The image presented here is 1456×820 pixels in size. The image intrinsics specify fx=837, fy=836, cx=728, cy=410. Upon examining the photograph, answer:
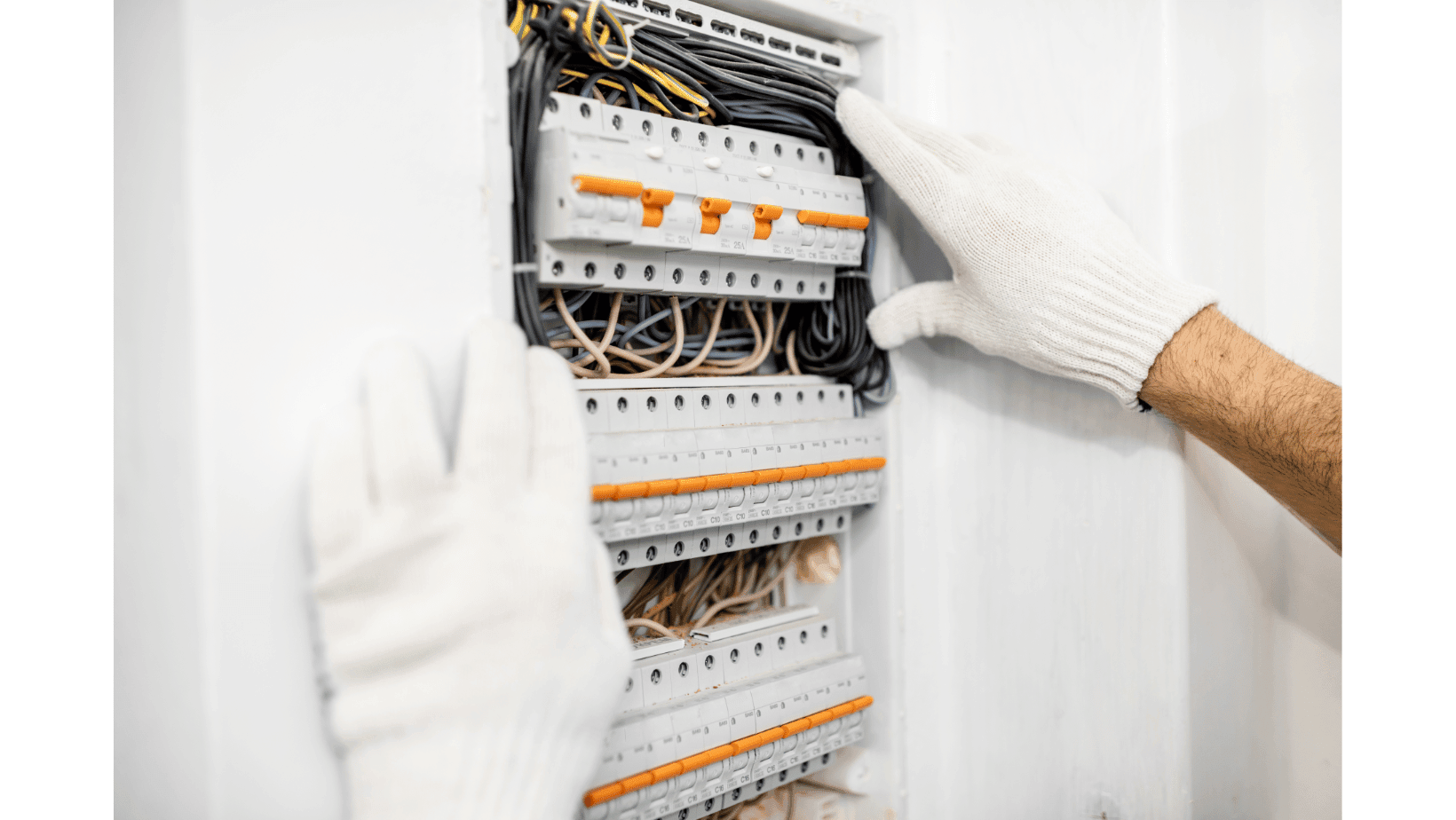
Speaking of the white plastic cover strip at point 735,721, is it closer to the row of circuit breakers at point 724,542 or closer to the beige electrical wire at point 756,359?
the row of circuit breakers at point 724,542

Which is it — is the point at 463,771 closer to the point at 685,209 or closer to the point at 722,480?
the point at 722,480

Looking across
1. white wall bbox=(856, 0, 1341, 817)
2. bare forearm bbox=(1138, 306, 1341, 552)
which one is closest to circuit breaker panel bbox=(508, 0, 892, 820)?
white wall bbox=(856, 0, 1341, 817)

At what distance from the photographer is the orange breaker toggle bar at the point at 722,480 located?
2.96ft

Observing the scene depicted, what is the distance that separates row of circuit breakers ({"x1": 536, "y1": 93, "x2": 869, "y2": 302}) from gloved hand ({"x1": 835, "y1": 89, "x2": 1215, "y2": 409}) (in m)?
0.09

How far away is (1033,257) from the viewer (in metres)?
1.07

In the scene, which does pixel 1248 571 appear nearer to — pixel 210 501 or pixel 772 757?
pixel 772 757

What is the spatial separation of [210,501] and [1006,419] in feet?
3.41

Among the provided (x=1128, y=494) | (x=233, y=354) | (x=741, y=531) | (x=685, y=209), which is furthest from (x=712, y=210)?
(x=1128, y=494)

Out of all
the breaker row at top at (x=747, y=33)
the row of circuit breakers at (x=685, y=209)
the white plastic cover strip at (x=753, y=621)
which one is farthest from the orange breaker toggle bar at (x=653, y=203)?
the white plastic cover strip at (x=753, y=621)

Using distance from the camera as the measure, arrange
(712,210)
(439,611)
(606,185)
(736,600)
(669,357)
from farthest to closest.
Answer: (736,600)
(669,357)
(712,210)
(606,185)
(439,611)

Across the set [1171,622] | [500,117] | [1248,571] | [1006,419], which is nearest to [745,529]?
[1006,419]

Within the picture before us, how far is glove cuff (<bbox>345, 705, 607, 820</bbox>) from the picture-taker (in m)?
0.63

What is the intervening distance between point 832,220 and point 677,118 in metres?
0.24

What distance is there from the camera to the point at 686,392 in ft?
3.33
